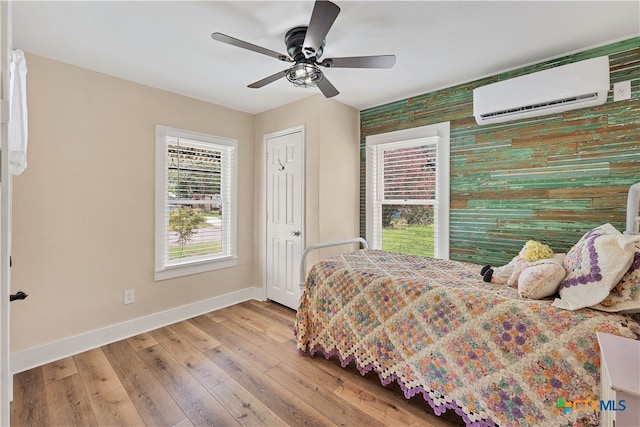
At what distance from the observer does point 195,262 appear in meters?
3.06

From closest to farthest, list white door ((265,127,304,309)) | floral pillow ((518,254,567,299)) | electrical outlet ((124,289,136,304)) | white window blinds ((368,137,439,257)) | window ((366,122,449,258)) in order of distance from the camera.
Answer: floral pillow ((518,254,567,299)), electrical outlet ((124,289,136,304)), window ((366,122,449,258)), white window blinds ((368,137,439,257)), white door ((265,127,304,309))

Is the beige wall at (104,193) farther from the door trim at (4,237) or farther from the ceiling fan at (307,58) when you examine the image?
the door trim at (4,237)

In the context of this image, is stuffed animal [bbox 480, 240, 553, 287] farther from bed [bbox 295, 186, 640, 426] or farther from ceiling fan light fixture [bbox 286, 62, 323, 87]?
ceiling fan light fixture [bbox 286, 62, 323, 87]

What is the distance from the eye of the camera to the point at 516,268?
68.9 inches

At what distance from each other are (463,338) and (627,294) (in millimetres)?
744

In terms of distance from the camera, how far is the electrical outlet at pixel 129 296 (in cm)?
260

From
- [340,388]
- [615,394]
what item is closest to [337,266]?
[340,388]

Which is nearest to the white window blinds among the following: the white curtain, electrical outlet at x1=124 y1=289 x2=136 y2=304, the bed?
the bed

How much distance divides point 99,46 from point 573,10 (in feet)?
10.4

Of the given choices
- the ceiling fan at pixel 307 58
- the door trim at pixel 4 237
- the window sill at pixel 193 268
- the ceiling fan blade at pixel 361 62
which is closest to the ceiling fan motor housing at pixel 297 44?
the ceiling fan at pixel 307 58

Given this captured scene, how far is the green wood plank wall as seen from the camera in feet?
6.43

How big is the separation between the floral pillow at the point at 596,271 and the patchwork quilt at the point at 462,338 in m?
0.07

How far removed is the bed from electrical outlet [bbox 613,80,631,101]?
54.6 inches

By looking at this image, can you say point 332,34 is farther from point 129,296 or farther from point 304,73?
point 129,296
